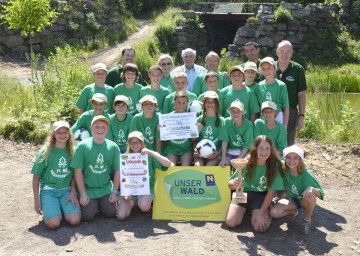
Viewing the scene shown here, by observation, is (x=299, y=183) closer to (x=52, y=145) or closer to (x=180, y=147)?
(x=180, y=147)

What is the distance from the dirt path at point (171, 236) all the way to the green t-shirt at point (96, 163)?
370 mm

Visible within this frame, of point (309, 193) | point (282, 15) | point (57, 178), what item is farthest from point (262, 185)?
point (282, 15)

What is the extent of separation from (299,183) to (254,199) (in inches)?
21.7

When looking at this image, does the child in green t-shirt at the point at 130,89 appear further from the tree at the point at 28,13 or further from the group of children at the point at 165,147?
the tree at the point at 28,13

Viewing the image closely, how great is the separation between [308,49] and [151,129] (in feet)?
58.0

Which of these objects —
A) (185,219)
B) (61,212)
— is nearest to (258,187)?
(185,219)

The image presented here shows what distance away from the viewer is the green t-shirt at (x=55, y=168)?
5.98 meters

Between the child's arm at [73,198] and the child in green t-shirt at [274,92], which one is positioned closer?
the child's arm at [73,198]

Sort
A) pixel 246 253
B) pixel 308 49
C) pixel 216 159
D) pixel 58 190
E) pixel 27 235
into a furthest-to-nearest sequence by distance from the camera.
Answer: pixel 308 49 → pixel 216 159 → pixel 58 190 → pixel 27 235 → pixel 246 253

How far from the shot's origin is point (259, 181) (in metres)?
6.02

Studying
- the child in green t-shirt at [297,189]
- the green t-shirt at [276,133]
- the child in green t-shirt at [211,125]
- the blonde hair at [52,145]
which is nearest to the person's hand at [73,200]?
the blonde hair at [52,145]

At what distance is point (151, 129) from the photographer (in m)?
6.89

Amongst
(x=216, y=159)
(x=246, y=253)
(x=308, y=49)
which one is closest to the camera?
(x=246, y=253)

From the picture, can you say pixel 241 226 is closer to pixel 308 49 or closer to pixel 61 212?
pixel 61 212
